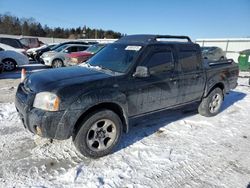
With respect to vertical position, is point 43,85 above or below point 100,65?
below

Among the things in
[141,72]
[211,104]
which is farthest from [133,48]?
[211,104]

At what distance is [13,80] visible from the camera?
10508 millimetres

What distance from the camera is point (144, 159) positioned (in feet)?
12.8

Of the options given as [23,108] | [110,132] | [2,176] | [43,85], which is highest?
[43,85]

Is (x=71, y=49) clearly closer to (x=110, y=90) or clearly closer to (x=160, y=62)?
(x=160, y=62)

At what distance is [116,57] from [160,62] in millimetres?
852

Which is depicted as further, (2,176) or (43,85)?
(43,85)

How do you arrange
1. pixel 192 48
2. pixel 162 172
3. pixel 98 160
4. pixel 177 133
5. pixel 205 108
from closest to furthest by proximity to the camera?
pixel 162 172 → pixel 98 160 → pixel 177 133 → pixel 192 48 → pixel 205 108

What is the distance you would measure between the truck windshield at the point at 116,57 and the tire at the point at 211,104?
2.57 m

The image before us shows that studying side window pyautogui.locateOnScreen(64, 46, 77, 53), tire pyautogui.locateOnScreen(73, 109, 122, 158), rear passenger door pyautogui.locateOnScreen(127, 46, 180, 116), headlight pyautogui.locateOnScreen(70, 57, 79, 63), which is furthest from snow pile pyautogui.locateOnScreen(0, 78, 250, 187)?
side window pyautogui.locateOnScreen(64, 46, 77, 53)

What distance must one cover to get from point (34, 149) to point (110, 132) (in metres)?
1.35

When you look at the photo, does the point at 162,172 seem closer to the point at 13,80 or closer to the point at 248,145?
the point at 248,145

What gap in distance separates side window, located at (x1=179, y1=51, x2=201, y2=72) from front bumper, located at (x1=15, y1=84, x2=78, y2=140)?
2.68 metres

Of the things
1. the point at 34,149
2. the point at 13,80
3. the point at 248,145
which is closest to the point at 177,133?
the point at 248,145
